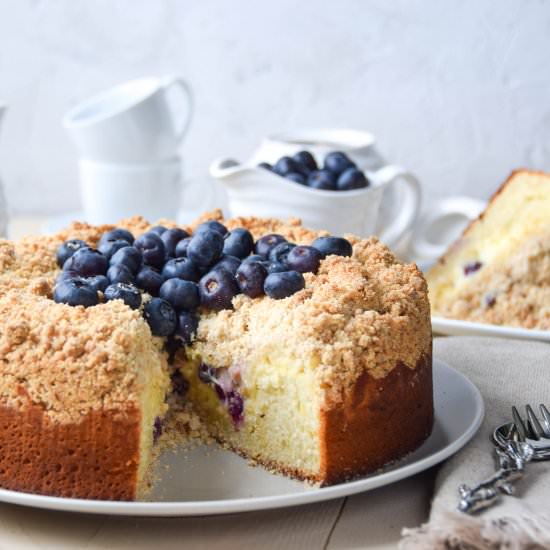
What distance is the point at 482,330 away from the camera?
9.93ft

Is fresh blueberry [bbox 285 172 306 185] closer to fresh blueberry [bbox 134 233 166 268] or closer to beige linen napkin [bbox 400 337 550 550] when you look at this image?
beige linen napkin [bbox 400 337 550 550]

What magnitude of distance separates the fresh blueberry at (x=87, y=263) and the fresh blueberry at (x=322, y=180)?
123 centimetres

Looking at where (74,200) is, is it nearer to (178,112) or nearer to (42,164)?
(42,164)

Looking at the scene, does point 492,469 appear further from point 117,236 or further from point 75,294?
point 117,236

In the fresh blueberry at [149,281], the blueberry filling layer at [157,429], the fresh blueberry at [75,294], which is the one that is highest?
the fresh blueberry at [75,294]

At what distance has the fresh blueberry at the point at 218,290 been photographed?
7.74ft

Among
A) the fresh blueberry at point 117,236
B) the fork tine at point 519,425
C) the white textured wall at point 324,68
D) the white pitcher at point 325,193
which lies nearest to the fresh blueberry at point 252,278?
the fresh blueberry at point 117,236

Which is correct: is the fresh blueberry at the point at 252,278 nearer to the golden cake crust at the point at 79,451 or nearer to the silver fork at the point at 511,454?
the golden cake crust at the point at 79,451

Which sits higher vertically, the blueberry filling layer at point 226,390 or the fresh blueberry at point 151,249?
the fresh blueberry at point 151,249

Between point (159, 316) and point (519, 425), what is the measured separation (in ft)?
3.07

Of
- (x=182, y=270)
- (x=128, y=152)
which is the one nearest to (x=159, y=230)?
(x=182, y=270)

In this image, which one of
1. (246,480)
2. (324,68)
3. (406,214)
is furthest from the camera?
(324,68)

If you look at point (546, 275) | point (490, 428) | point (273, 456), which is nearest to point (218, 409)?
point (273, 456)

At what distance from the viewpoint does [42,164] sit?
555cm
